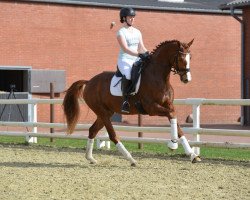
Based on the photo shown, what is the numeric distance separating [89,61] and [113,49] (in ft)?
4.75

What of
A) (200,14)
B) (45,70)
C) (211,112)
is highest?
(200,14)

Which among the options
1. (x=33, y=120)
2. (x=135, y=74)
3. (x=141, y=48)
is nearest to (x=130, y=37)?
(x=141, y=48)

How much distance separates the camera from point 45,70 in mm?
31594

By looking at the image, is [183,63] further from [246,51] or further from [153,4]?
[153,4]

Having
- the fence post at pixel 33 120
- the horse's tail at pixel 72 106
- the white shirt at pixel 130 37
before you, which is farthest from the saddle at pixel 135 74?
the fence post at pixel 33 120

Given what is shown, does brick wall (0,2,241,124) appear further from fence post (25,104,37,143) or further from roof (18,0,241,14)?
fence post (25,104,37,143)

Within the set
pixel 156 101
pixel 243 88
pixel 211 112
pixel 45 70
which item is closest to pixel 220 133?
pixel 156 101

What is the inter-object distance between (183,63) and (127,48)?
1066mm

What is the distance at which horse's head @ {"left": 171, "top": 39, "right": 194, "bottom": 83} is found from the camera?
11680mm

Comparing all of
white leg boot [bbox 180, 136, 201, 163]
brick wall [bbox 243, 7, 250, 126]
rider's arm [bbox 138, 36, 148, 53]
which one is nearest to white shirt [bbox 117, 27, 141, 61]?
rider's arm [bbox 138, 36, 148, 53]

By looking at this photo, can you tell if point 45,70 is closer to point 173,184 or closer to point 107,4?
point 107,4

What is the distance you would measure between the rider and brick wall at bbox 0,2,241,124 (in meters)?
19.0

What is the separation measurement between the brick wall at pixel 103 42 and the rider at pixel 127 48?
19.0 metres

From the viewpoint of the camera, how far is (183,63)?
11.7m
